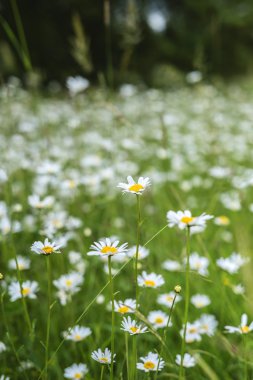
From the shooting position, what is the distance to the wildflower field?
96 cm

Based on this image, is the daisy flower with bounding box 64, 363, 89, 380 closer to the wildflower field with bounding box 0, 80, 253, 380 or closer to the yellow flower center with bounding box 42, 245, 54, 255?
the wildflower field with bounding box 0, 80, 253, 380

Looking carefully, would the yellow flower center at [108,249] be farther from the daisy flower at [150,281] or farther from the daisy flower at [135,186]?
the daisy flower at [150,281]

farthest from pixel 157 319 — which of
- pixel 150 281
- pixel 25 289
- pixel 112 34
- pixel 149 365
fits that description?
pixel 112 34

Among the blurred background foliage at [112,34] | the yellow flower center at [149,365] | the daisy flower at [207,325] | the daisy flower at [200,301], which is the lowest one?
the yellow flower center at [149,365]

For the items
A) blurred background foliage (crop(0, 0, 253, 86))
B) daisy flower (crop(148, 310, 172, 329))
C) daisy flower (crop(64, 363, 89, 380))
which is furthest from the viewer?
blurred background foliage (crop(0, 0, 253, 86))

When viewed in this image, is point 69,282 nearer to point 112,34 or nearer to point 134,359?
point 134,359

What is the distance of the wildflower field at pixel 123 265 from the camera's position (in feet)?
3.15

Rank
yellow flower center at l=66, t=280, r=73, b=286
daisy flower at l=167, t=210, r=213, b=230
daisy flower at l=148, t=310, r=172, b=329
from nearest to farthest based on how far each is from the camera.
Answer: daisy flower at l=167, t=210, r=213, b=230, daisy flower at l=148, t=310, r=172, b=329, yellow flower center at l=66, t=280, r=73, b=286

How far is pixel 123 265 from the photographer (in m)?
0.89

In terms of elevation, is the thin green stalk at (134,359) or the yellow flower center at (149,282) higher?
the yellow flower center at (149,282)

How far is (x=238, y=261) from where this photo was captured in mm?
1334

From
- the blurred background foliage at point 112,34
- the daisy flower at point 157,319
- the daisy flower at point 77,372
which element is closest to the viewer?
the daisy flower at point 77,372

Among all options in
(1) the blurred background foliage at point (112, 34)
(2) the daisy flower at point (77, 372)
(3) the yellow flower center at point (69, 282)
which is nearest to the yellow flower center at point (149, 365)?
(2) the daisy flower at point (77, 372)

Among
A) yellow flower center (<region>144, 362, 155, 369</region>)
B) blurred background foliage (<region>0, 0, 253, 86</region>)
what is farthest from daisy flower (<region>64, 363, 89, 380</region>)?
blurred background foliage (<region>0, 0, 253, 86</region>)
